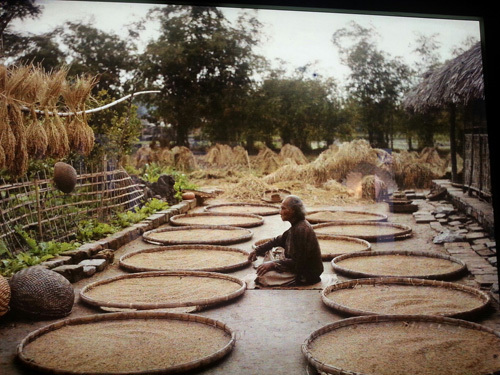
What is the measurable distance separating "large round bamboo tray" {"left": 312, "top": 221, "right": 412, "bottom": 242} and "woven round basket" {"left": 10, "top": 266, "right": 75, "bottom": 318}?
1699mm

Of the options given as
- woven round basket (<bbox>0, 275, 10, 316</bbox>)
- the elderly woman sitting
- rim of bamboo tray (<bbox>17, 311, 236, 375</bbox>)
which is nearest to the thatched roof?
the elderly woman sitting

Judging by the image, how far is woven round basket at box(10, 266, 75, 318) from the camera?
284 cm

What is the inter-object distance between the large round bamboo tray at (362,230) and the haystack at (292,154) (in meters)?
→ 0.49

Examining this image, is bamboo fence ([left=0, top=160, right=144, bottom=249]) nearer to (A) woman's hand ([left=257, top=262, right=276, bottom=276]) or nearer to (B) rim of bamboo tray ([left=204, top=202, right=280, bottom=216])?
(B) rim of bamboo tray ([left=204, top=202, right=280, bottom=216])

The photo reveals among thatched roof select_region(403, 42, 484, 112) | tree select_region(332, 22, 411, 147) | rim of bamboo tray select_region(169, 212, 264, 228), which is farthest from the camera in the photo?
rim of bamboo tray select_region(169, 212, 264, 228)

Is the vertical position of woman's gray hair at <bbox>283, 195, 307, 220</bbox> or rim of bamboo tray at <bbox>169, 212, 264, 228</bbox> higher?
woman's gray hair at <bbox>283, 195, 307, 220</bbox>

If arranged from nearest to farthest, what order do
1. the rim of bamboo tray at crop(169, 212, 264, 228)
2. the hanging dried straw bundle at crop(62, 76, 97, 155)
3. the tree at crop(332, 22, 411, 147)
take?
1. the hanging dried straw bundle at crop(62, 76, 97, 155)
2. the tree at crop(332, 22, 411, 147)
3. the rim of bamboo tray at crop(169, 212, 264, 228)

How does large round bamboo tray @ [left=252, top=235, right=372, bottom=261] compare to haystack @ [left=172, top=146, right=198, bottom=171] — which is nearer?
haystack @ [left=172, top=146, right=198, bottom=171]

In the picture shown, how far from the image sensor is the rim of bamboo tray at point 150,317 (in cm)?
241

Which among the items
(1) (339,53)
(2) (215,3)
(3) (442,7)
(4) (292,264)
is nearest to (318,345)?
(4) (292,264)

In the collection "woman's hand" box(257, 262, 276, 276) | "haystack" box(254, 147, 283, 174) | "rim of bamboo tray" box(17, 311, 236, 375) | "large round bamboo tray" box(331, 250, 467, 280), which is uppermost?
"haystack" box(254, 147, 283, 174)

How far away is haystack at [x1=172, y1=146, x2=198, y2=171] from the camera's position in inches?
129

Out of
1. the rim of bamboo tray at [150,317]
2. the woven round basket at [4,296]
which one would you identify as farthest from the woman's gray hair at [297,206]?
the woven round basket at [4,296]

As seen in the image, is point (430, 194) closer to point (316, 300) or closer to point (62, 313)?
point (316, 300)
